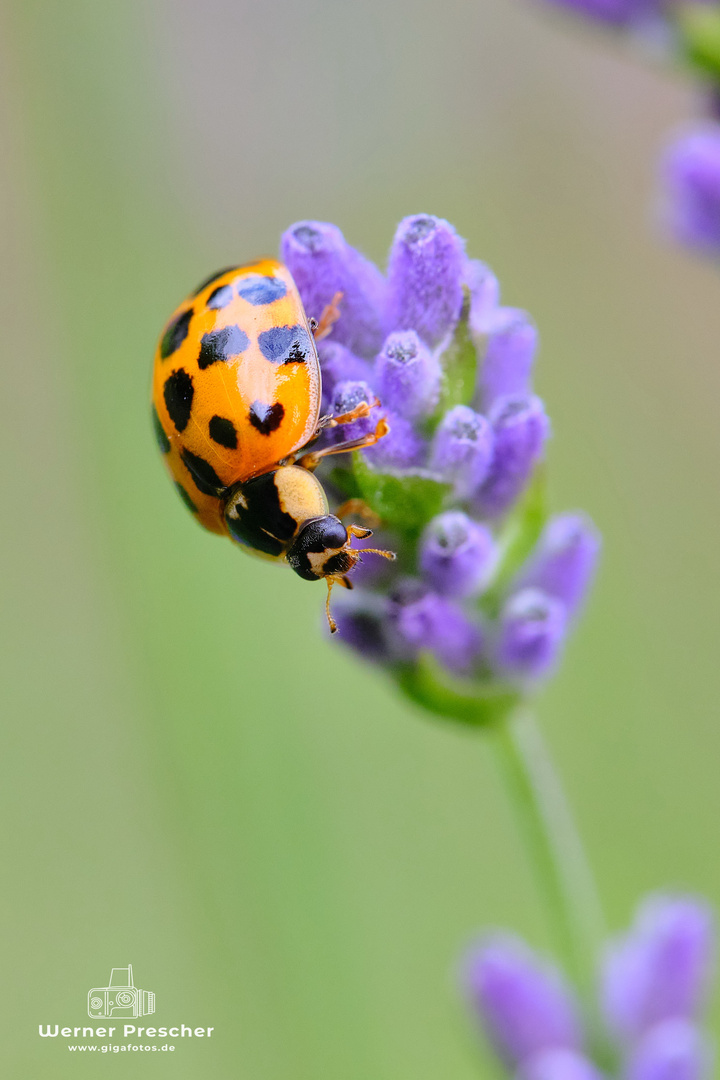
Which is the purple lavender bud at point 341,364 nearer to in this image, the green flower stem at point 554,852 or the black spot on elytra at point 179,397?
the black spot on elytra at point 179,397

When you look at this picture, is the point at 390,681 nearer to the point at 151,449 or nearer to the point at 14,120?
the point at 151,449

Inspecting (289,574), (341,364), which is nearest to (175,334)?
(341,364)

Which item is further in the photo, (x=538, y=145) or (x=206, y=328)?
(x=538, y=145)

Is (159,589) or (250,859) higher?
(159,589)

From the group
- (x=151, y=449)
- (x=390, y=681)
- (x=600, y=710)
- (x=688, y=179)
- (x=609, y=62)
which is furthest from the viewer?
(x=609, y=62)

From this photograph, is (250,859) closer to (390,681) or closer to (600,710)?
(390,681)

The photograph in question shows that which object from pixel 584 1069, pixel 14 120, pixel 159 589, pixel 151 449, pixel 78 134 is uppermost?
pixel 14 120

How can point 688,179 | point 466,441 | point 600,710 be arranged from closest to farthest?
point 466,441
point 688,179
point 600,710

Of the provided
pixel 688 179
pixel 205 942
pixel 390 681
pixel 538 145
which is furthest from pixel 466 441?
pixel 538 145
